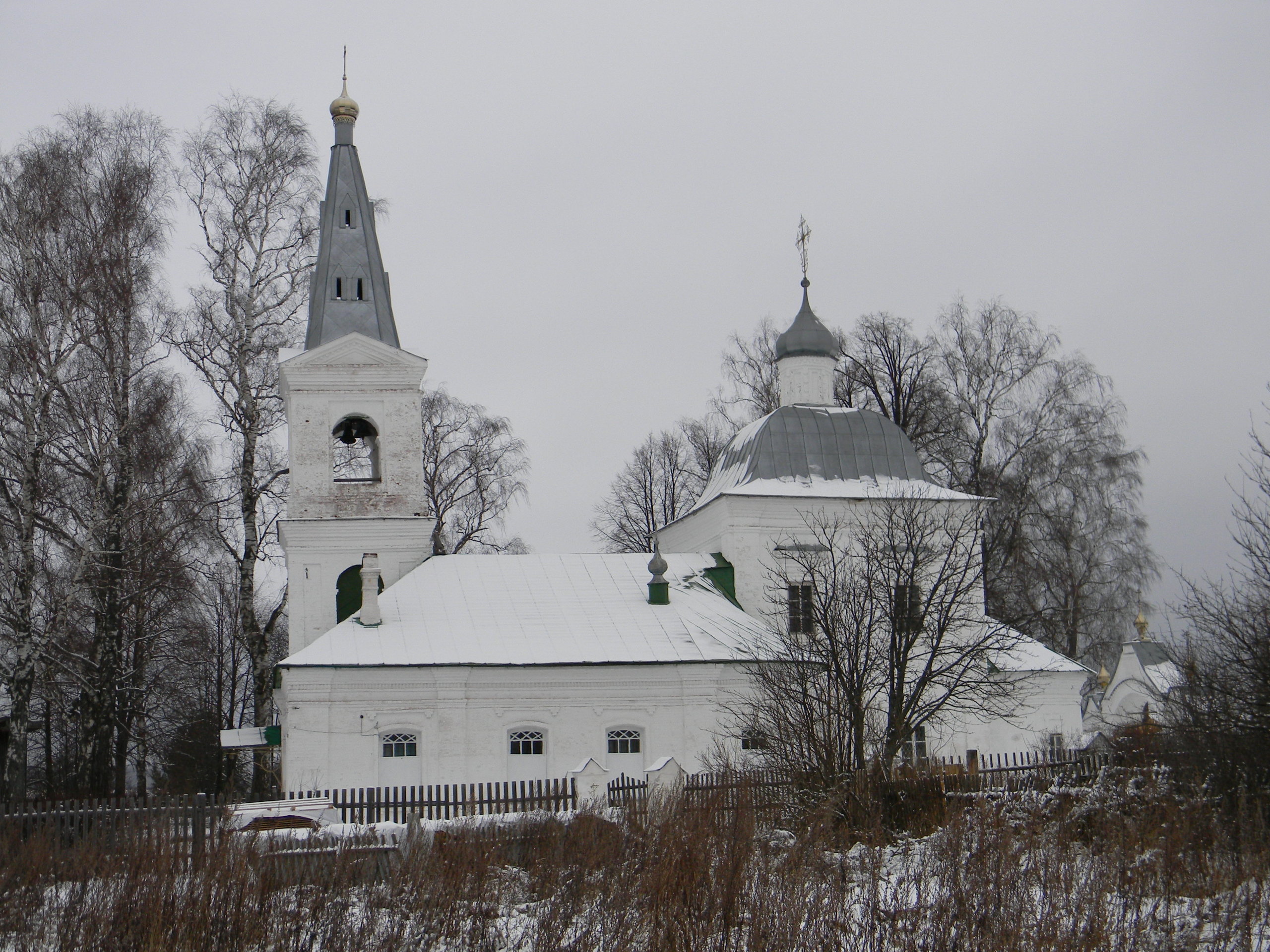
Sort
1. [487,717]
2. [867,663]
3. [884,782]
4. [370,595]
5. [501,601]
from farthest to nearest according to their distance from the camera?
[501,601] → [370,595] → [487,717] → [867,663] → [884,782]

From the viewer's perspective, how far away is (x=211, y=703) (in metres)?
38.1

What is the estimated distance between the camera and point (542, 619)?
791 inches

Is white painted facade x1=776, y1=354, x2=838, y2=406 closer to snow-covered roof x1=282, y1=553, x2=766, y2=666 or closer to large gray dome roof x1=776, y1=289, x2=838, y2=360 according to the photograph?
large gray dome roof x1=776, y1=289, x2=838, y2=360

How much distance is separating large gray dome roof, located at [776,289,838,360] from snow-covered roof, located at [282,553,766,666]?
16.8 feet

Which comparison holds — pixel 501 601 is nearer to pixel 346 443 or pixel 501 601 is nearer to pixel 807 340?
pixel 346 443

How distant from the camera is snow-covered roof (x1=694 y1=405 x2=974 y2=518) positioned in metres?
22.5

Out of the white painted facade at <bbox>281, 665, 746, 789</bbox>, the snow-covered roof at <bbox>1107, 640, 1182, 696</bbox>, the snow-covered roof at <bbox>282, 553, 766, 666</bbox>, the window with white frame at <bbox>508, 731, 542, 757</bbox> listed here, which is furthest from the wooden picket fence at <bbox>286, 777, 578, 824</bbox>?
the snow-covered roof at <bbox>1107, 640, 1182, 696</bbox>

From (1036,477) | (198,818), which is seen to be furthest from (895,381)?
(198,818)

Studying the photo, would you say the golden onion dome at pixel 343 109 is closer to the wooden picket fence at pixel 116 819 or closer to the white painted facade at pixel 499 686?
the white painted facade at pixel 499 686

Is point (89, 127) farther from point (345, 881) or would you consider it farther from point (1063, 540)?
point (1063, 540)

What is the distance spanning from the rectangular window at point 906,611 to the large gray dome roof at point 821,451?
259 inches

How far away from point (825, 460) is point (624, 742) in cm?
680

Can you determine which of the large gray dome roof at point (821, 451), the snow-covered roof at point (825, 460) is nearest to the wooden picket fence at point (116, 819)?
the snow-covered roof at point (825, 460)

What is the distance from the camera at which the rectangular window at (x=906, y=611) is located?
15.1m
